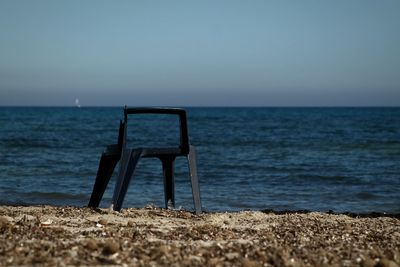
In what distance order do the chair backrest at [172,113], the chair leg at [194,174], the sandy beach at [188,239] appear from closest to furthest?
the sandy beach at [188,239], the chair backrest at [172,113], the chair leg at [194,174]

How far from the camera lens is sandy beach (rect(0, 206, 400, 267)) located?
5.19 m

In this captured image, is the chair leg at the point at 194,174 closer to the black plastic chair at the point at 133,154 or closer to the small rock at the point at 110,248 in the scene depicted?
the black plastic chair at the point at 133,154

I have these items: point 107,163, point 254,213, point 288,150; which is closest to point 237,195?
point 254,213

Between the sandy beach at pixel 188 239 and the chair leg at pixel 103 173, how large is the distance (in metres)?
0.49

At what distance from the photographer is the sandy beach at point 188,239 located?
5191 millimetres

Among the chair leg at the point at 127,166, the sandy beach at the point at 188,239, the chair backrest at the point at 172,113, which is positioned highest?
the chair backrest at the point at 172,113

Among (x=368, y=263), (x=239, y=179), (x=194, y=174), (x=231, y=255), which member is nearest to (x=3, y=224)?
(x=231, y=255)

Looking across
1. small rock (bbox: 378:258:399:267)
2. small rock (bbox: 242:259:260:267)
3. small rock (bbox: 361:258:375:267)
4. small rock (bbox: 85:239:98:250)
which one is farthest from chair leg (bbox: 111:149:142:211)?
small rock (bbox: 378:258:399:267)

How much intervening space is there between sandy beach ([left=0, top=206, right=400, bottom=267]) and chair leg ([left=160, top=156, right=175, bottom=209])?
0.67m

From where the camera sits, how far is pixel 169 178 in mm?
9273

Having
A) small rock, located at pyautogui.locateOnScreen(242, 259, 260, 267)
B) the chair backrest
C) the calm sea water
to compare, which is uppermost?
the chair backrest

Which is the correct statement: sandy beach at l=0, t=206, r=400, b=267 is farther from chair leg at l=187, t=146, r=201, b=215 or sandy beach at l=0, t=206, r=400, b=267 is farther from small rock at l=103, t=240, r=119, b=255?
chair leg at l=187, t=146, r=201, b=215

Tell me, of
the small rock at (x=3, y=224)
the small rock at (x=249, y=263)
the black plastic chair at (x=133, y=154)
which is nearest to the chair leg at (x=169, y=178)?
the black plastic chair at (x=133, y=154)

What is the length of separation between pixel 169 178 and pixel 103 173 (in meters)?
0.98
